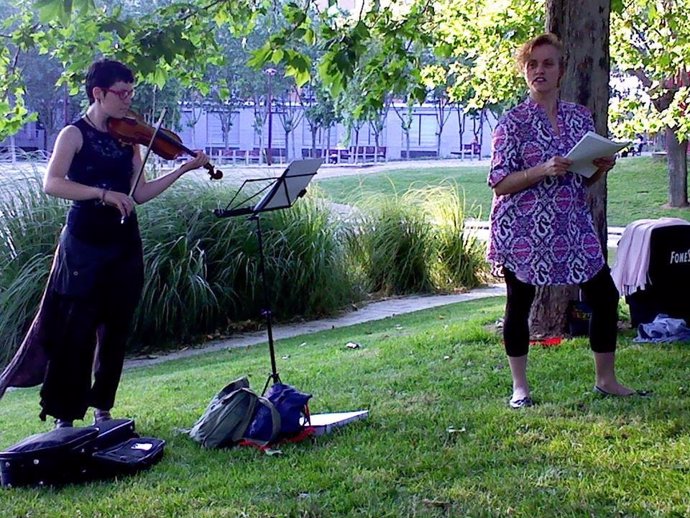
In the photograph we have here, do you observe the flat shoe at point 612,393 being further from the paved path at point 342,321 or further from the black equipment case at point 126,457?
the paved path at point 342,321

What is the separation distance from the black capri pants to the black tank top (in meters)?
1.99

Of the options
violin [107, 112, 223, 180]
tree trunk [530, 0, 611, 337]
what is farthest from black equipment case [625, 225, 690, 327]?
violin [107, 112, 223, 180]

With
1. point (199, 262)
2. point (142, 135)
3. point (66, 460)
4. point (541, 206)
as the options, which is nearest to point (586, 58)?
point (541, 206)

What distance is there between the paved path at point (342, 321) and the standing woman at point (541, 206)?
16.5ft

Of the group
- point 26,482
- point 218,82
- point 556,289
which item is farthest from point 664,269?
point 26,482

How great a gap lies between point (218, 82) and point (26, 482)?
5666mm

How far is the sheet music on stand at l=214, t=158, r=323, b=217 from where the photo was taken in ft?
15.6

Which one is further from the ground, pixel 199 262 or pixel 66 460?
pixel 199 262

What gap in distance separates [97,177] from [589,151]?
240 centimetres

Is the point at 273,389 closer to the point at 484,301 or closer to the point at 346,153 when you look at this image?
the point at 484,301

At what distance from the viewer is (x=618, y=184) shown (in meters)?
28.1

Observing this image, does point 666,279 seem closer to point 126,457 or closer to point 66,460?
point 126,457

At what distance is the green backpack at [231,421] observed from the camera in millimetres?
4438

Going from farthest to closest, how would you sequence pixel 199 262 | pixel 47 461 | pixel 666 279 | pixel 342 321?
pixel 342 321 < pixel 199 262 < pixel 666 279 < pixel 47 461
